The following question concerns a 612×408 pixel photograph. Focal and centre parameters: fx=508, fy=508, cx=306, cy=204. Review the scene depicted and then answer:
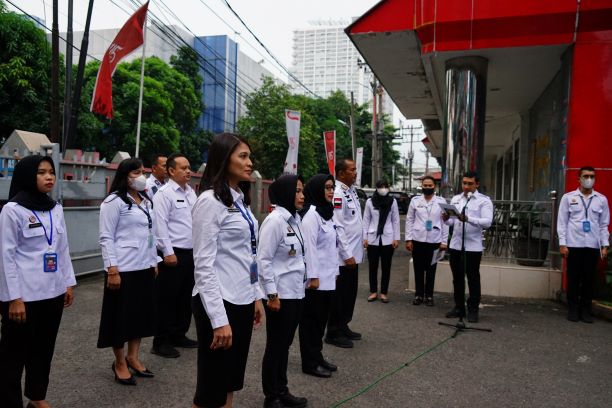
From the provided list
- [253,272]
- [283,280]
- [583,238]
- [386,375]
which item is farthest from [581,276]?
[253,272]

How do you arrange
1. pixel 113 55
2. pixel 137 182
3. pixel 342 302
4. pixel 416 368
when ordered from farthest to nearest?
pixel 113 55
pixel 342 302
pixel 416 368
pixel 137 182

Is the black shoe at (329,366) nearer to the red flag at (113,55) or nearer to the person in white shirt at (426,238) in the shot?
the person in white shirt at (426,238)

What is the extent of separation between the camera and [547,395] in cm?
407

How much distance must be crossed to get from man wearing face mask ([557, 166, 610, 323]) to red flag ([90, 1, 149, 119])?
26.7 feet

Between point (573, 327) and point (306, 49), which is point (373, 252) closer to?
point (573, 327)

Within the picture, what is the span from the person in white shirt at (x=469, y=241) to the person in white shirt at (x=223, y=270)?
4.17 meters

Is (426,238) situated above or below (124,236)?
below

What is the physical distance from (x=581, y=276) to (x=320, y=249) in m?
4.05

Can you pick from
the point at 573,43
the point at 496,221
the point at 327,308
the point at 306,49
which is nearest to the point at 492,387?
the point at 327,308

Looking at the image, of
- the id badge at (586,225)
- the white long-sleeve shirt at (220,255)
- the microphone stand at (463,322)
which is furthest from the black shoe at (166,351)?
the id badge at (586,225)

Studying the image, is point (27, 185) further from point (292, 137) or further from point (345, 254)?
point (292, 137)

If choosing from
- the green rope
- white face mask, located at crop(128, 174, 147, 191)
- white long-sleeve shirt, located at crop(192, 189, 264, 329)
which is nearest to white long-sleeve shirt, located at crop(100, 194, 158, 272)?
white face mask, located at crop(128, 174, 147, 191)

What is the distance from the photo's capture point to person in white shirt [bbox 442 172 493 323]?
6.41 m

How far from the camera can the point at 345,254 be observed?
5.20 metres
